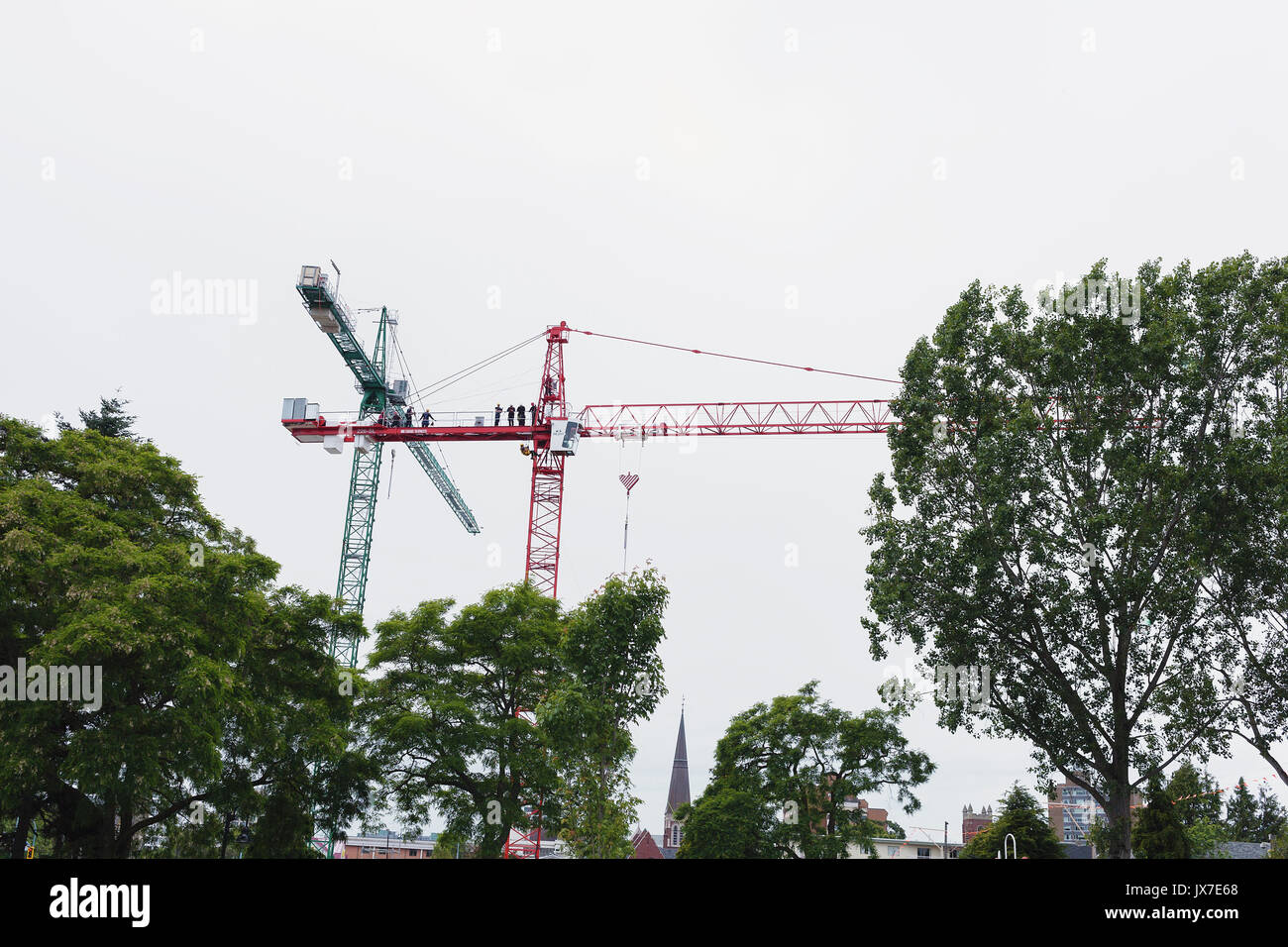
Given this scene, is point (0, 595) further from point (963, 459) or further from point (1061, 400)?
point (1061, 400)

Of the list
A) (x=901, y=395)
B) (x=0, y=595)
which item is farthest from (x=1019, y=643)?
(x=0, y=595)

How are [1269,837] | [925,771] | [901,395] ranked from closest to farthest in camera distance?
[901,395] < [925,771] < [1269,837]

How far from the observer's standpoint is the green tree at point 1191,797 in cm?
6975

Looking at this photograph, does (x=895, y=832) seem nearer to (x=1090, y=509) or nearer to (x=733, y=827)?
(x=733, y=827)

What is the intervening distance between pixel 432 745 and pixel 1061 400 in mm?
25308

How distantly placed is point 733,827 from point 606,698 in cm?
2465

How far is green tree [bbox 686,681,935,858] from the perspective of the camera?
46281 millimetres

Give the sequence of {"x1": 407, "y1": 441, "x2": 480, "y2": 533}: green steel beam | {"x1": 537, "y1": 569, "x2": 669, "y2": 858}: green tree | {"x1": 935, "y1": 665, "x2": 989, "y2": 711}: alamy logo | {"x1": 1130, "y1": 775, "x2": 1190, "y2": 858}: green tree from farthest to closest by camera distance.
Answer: {"x1": 407, "y1": 441, "x2": 480, "y2": 533}: green steel beam
{"x1": 1130, "y1": 775, "x2": 1190, "y2": 858}: green tree
{"x1": 935, "y1": 665, "x2": 989, "y2": 711}: alamy logo
{"x1": 537, "y1": 569, "x2": 669, "y2": 858}: green tree

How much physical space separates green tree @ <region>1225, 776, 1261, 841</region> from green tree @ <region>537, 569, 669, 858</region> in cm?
10146

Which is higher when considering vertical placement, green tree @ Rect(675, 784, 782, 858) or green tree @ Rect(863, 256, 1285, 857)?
green tree @ Rect(863, 256, 1285, 857)

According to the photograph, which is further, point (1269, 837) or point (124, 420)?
point (1269, 837)

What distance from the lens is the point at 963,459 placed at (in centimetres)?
3219
